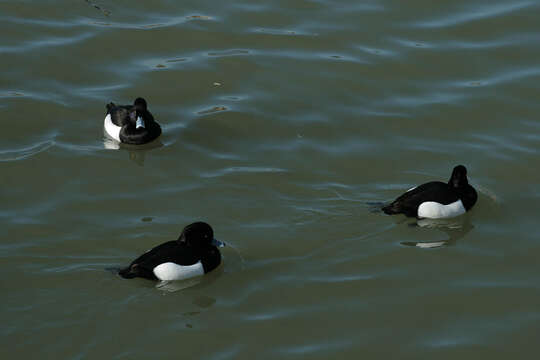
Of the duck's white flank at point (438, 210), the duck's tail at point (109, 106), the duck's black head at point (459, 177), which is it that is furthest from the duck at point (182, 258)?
the duck's tail at point (109, 106)

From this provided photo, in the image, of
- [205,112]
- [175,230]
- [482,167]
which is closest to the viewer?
[175,230]

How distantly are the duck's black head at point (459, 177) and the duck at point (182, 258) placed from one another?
3129 millimetres

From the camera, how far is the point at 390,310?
9766mm

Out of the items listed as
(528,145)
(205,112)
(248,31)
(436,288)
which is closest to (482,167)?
(528,145)

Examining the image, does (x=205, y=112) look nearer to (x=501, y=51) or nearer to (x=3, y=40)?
(x=3, y=40)

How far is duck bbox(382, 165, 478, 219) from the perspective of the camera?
36.5 feet

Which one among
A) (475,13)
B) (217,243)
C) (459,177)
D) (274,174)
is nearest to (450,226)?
(459,177)

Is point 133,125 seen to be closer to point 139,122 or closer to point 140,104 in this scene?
point 139,122

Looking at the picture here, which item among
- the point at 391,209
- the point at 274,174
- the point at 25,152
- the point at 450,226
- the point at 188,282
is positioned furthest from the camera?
the point at 25,152

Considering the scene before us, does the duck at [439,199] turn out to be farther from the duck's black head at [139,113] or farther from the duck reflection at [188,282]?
the duck's black head at [139,113]

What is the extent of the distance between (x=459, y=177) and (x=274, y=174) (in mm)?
2388

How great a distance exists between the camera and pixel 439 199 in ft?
37.0

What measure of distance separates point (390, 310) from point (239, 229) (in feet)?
7.21

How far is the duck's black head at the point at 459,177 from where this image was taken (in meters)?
11.5
